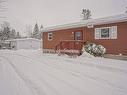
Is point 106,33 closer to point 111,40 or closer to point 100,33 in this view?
point 100,33

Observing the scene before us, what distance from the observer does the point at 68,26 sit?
1866cm

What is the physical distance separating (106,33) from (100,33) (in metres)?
0.64

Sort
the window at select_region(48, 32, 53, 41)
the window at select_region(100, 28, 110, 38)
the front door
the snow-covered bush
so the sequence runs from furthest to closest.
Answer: the window at select_region(48, 32, 53, 41), the front door, the window at select_region(100, 28, 110, 38), the snow-covered bush

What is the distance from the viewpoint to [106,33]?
49.5 ft

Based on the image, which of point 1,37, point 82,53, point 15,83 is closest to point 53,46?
point 82,53

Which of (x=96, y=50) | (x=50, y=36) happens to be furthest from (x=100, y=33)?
(x=50, y=36)

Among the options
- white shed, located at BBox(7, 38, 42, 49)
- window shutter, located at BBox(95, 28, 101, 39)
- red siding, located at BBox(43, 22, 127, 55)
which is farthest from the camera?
white shed, located at BBox(7, 38, 42, 49)

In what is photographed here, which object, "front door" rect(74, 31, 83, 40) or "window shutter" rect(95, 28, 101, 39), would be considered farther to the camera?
"front door" rect(74, 31, 83, 40)

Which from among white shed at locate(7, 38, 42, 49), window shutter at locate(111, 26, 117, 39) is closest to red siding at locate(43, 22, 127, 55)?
window shutter at locate(111, 26, 117, 39)

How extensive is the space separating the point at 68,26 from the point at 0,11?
25.3 ft

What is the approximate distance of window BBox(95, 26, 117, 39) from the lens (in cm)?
1433

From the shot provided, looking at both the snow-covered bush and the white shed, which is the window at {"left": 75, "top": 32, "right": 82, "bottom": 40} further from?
→ the white shed

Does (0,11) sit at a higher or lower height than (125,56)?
higher

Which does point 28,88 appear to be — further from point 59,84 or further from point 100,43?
point 100,43
